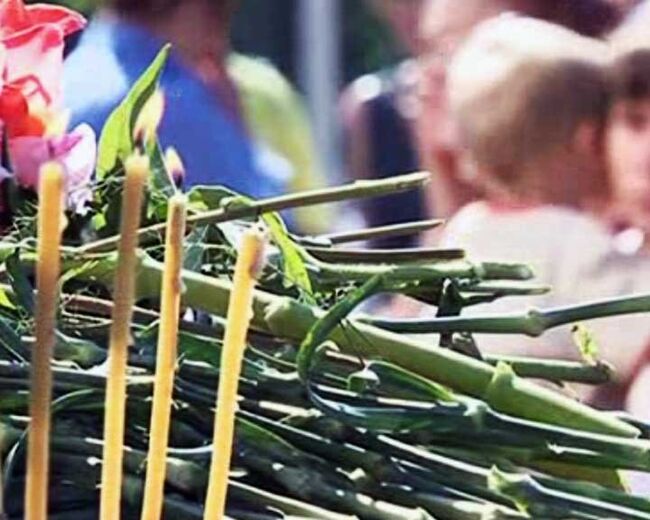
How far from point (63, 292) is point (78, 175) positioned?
67 mm

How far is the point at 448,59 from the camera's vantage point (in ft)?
7.42

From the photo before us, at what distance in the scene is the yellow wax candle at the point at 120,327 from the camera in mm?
476

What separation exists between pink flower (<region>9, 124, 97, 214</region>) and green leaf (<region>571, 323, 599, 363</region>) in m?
0.20

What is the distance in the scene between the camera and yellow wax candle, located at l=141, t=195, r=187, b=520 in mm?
502

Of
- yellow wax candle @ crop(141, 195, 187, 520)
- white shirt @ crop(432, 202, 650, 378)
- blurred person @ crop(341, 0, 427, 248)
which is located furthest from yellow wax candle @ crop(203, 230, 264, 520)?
blurred person @ crop(341, 0, 427, 248)

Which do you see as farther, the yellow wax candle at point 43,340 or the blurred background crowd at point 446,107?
the blurred background crowd at point 446,107

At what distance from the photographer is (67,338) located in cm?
60

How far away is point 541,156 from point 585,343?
1.64 m

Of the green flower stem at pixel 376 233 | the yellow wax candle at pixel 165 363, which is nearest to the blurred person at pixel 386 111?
the green flower stem at pixel 376 233

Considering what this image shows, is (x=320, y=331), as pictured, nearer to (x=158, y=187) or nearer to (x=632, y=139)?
(x=158, y=187)

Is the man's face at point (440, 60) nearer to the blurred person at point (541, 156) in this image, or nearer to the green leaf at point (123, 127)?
the blurred person at point (541, 156)

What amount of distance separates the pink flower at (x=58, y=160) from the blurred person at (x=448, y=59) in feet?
5.08

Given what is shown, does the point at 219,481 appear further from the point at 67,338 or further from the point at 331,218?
the point at 331,218

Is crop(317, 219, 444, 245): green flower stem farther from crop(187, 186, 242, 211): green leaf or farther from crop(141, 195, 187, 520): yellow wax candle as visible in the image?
crop(141, 195, 187, 520): yellow wax candle
